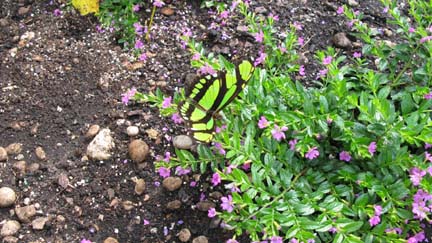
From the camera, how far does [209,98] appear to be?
2.39m

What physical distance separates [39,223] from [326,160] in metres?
1.42

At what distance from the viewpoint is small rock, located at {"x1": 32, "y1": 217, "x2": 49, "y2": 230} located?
2.83m

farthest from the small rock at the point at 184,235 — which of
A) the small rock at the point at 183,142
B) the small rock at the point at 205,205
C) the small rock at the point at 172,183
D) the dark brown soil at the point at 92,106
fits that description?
the small rock at the point at 183,142

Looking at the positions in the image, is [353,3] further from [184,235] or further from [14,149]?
[14,149]

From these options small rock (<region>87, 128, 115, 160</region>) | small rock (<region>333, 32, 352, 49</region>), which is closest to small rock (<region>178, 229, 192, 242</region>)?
small rock (<region>87, 128, 115, 160</region>)

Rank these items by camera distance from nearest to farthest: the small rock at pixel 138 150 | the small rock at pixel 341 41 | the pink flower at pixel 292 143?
the pink flower at pixel 292 143, the small rock at pixel 138 150, the small rock at pixel 341 41

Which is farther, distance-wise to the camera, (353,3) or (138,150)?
(353,3)

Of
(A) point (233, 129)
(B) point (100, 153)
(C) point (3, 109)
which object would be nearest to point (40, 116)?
→ (C) point (3, 109)

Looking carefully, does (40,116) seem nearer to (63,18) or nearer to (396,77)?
(63,18)

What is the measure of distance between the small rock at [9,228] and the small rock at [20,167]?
29cm

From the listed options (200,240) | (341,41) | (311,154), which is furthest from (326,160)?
(341,41)

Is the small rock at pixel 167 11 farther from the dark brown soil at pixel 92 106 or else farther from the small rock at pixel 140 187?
the small rock at pixel 140 187

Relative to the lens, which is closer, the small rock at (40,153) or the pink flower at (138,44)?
the small rock at (40,153)

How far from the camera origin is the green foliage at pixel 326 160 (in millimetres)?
2275
